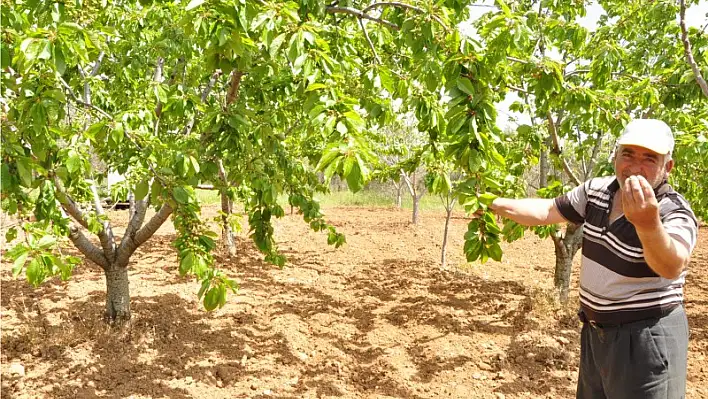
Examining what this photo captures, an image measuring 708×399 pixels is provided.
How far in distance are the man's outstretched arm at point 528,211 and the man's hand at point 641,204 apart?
77cm

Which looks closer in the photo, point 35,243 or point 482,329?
point 35,243

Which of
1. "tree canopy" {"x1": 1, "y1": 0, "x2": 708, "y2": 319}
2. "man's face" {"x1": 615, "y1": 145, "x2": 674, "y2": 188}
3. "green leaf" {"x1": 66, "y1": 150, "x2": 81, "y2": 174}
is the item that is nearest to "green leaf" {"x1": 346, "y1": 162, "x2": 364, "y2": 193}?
"tree canopy" {"x1": 1, "y1": 0, "x2": 708, "y2": 319}

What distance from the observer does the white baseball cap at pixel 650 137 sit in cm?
184

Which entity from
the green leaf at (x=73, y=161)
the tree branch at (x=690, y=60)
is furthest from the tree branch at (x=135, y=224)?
the tree branch at (x=690, y=60)

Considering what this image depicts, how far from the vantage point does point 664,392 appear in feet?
6.52

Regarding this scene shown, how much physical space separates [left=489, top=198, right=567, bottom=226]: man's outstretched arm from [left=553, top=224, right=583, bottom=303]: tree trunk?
382cm

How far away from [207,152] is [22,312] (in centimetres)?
393

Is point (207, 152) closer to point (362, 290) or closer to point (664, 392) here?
point (664, 392)

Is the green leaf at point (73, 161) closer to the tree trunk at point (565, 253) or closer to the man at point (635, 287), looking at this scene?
the man at point (635, 287)

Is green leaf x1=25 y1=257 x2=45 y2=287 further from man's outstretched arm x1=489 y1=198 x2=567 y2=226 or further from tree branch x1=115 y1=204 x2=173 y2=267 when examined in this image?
tree branch x1=115 y1=204 x2=173 y2=267

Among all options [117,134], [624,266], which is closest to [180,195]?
[117,134]

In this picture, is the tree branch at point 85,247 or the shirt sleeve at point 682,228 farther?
the tree branch at point 85,247

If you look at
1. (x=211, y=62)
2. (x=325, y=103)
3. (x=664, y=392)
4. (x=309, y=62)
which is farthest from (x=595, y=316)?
(x=211, y=62)

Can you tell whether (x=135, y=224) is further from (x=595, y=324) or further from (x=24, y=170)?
(x=595, y=324)
